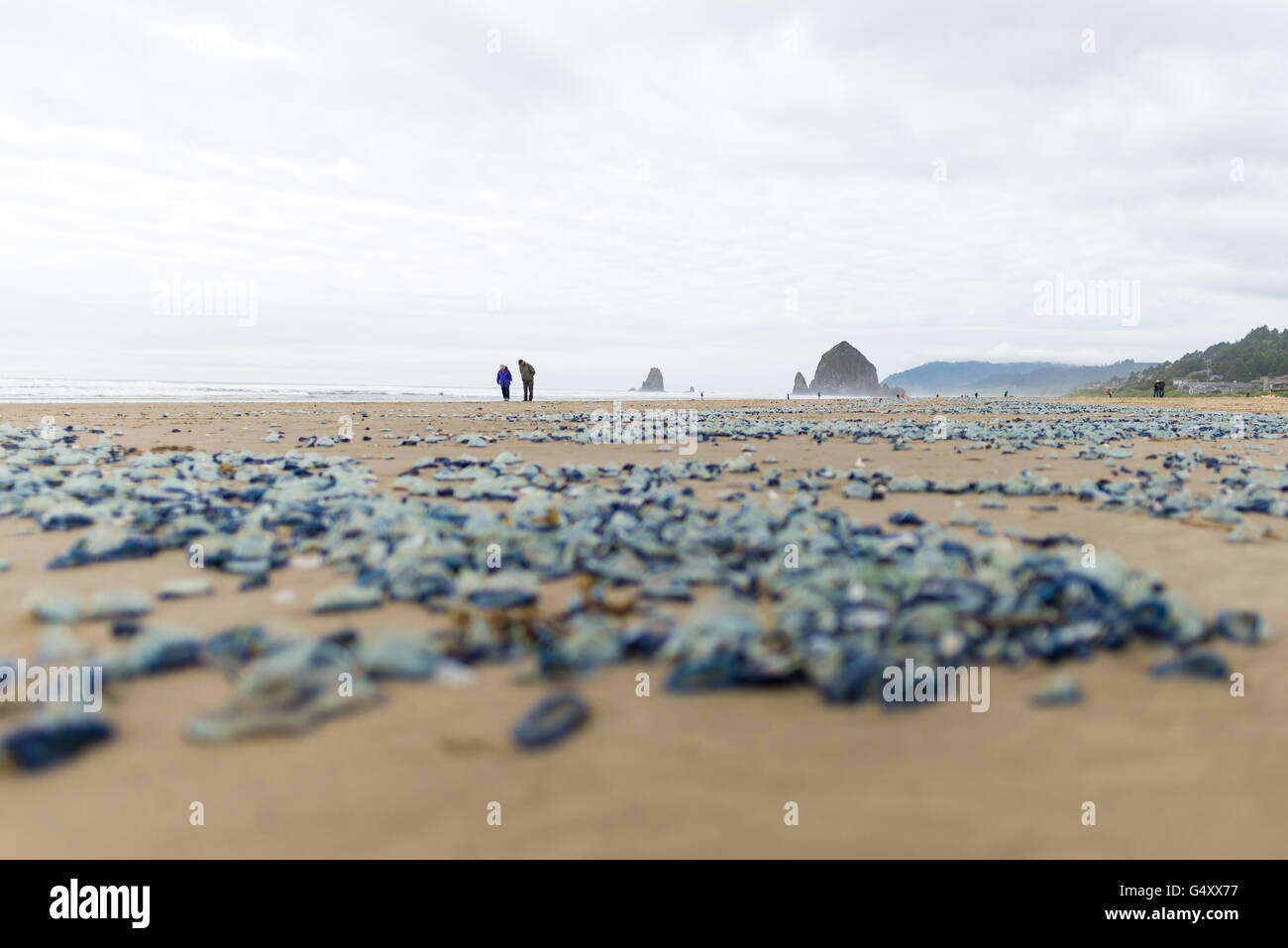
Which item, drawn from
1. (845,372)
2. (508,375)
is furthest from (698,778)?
(845,372)

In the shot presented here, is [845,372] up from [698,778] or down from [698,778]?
up

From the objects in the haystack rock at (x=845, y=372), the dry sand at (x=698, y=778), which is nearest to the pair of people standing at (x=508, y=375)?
the dry sand at (x=698, y=778)

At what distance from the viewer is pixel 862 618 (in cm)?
277

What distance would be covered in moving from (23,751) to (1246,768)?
3.32 meters

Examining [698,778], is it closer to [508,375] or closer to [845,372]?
[508,375]

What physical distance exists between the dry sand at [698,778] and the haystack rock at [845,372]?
16306 cm

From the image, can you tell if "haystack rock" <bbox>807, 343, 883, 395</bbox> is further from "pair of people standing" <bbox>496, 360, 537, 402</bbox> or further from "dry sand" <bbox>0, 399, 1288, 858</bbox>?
"dry sand" <bbox>0, 399, 1288, 858</bbox>

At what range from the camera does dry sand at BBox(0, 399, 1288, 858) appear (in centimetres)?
175

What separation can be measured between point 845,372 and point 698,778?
170 meters

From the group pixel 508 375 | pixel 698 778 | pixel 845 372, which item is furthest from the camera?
pixel 845 372

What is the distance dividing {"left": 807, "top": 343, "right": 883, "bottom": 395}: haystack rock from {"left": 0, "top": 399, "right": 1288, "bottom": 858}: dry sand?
163063mm

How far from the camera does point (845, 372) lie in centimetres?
16438

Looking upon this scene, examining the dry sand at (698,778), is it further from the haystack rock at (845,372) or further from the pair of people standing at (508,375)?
the haystack rock at (845,372)

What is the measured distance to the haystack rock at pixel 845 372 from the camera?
16262cm
